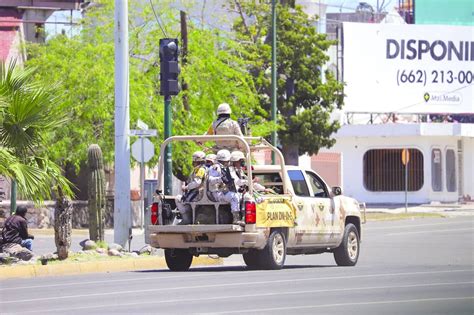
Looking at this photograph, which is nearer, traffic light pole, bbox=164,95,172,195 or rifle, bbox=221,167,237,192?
rifle, bbox=221,167,237,192

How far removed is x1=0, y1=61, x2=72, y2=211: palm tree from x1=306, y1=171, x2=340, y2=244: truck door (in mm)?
4571

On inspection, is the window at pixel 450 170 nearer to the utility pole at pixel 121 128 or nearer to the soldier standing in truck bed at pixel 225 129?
the utility pole at pixel 121 128

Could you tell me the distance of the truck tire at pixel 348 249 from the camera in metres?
23.5

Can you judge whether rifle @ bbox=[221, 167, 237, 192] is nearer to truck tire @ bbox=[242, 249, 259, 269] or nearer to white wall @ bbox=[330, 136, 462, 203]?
truck tire @ bbox=[242, 249, 259, 269]

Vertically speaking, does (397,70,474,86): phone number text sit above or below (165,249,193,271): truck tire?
above

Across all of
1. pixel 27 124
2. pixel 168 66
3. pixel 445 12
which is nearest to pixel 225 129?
pixel 27 124

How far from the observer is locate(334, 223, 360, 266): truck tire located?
23506mm

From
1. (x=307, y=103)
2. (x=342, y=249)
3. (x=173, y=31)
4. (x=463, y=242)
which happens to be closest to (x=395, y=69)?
(x=307, y=103)

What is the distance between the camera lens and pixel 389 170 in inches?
2611

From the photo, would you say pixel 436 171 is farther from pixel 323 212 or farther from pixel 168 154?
pixel 323 212

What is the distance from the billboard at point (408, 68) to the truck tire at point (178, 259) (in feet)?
142

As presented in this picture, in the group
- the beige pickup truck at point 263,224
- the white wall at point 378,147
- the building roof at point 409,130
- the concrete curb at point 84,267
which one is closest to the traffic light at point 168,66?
the beige pickup truck at point 263,224

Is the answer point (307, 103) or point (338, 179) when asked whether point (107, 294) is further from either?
point (338, 179)

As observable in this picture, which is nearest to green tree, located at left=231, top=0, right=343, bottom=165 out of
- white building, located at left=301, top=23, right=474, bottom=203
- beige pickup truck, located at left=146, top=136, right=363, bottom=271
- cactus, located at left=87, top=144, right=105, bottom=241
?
white building, located at left=301, top=23, right=474, bottom=203
